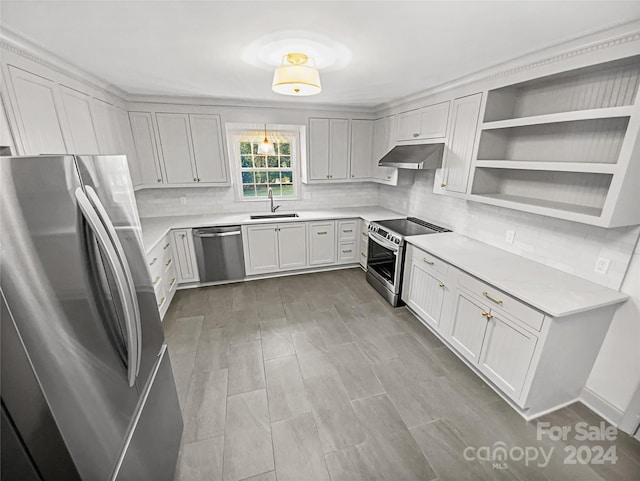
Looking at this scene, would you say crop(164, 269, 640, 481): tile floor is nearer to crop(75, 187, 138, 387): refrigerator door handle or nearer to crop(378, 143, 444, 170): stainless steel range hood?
crop(75, 187, 138, 387): refrigerator door handle

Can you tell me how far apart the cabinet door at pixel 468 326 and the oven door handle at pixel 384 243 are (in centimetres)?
89

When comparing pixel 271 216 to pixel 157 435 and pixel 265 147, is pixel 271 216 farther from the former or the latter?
pixel 157 435

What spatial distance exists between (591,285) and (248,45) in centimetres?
291

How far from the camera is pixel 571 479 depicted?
154 centimetres

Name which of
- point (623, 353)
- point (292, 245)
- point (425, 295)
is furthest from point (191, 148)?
point (623, 353)

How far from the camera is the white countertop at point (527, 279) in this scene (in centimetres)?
167

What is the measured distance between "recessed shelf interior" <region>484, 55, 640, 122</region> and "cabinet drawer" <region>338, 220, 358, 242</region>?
216 cm

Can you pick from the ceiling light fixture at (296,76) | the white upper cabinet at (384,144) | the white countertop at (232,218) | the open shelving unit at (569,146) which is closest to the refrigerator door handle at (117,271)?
the ceiling light fixture at (296,76)

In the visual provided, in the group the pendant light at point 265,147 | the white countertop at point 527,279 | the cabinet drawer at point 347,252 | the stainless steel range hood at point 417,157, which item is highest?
the pendant light at point 265,147

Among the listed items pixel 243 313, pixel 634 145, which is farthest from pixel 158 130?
pixel 634 145

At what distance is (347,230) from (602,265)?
9.00 ft

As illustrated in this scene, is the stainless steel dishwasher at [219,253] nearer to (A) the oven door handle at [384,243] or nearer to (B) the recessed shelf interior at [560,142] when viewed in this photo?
(A) the oven door handle at [384,243]

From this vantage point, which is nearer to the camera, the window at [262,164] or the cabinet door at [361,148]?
the window at [262,164]

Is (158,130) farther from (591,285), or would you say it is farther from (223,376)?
(591,285)
